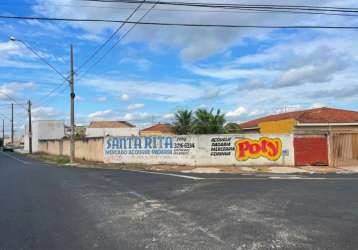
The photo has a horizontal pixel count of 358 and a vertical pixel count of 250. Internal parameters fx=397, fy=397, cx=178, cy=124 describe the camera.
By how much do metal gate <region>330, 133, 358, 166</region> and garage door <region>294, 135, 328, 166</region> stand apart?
528 millimetres

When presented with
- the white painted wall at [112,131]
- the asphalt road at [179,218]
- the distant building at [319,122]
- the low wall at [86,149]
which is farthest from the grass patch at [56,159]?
the white painted wall at [112,131]

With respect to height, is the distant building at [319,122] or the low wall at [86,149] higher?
the distant building at [319,122]

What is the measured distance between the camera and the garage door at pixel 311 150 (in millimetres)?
25031

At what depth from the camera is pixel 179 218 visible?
334 inches

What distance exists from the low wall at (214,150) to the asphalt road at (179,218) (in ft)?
39.6

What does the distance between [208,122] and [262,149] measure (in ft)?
47.3

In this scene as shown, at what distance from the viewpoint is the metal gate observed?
24719 mm

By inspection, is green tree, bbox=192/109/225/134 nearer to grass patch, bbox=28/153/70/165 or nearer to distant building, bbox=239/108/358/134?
distant building, bbox=239/108/358/134

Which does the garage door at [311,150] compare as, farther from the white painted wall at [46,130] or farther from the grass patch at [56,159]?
the white painted wall at [46,130]

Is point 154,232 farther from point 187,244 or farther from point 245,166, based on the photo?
point 245,166

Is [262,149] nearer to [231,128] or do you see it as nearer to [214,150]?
[214,150]

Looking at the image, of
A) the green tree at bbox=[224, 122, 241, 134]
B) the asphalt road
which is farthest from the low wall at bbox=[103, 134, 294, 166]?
the green tree at bbox=[224, 122, 241, 134]

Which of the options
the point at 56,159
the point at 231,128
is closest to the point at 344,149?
the point at 231,128

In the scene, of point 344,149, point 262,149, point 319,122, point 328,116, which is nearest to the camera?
point 344,149
